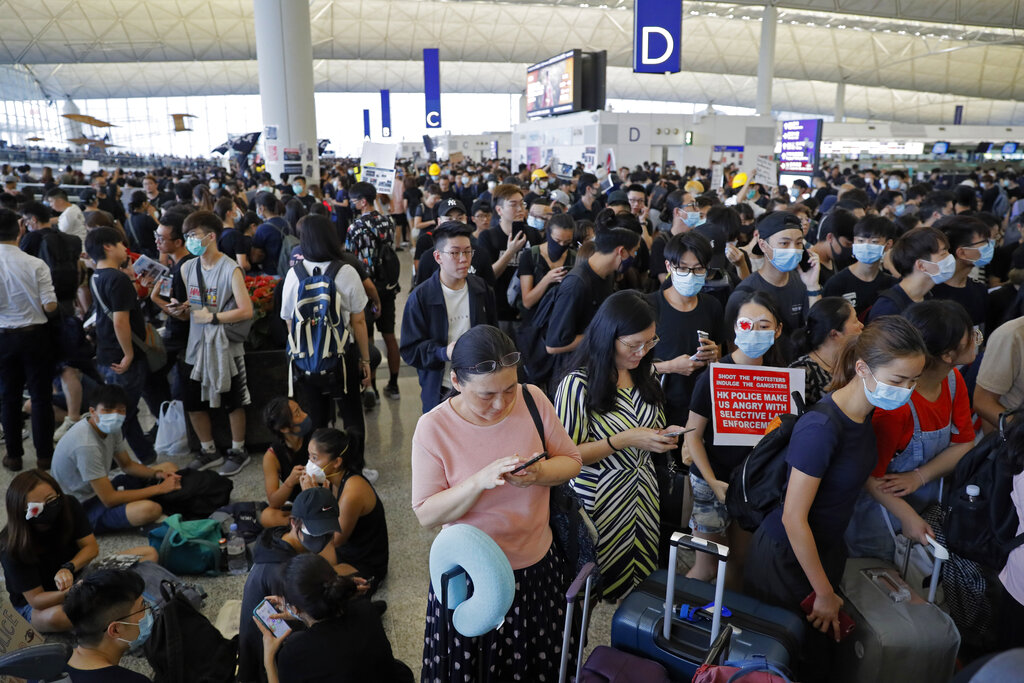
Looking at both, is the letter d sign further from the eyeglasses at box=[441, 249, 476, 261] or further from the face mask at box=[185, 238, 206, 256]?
the eyeglasses at box=[441, 249, 476, 261]

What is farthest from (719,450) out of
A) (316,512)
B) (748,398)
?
(316,512)

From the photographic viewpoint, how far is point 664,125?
750 inches

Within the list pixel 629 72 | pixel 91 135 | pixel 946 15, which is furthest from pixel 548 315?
pixel 91 135

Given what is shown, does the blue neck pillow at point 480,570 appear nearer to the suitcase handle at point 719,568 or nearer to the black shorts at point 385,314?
the suitcase handle at point 719,568

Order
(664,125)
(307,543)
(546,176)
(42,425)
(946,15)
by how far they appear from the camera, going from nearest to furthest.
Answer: (307,543) → (42,425) → (546,176) → (664,125) → (946,15)

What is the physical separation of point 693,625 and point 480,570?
83cm

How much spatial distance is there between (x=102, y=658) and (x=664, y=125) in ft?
62.3

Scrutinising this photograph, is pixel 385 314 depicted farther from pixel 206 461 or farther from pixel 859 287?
pixel 859 287

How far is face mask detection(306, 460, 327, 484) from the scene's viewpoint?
3477 mm

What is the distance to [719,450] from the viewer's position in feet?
9.93

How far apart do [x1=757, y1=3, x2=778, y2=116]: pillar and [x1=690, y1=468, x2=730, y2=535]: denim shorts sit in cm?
2612

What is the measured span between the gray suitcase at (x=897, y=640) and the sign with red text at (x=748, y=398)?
0.75 m

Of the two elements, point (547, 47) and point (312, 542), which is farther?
point (547, 47)

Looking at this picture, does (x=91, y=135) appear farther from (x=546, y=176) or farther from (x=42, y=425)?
(x=42, y=425)
